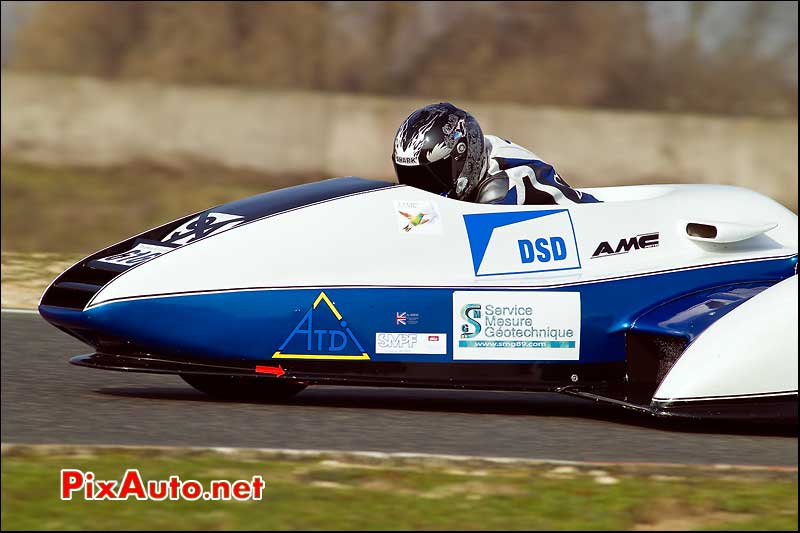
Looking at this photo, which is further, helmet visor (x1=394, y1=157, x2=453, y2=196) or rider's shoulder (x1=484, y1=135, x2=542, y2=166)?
rider's shoulder (x1=484, y1=135, x2=542, y2=166)

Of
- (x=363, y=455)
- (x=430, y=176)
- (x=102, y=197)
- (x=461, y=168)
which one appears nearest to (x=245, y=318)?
(x=363, y=455)

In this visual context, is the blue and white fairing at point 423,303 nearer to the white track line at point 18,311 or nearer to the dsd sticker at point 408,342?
the dsd sticker at point 408,342

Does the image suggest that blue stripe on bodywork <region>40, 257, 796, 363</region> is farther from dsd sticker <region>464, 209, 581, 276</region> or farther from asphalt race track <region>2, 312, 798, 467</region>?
asphalt race track <region>2, 312, 798, 467</region>

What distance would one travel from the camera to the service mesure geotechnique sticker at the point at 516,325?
5.23 m

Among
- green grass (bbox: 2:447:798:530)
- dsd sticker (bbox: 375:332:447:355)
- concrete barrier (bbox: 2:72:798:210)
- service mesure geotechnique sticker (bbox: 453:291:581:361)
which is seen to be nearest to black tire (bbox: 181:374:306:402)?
dsd sticker (bbox: 375:332:447:355)

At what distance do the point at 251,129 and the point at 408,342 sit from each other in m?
7.07

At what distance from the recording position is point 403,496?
3.98 metres

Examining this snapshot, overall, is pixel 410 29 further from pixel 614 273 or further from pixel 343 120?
pixel 614 273

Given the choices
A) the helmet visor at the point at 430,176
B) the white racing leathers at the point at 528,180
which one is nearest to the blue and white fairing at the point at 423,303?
the white racing leathers at the point at 528,180

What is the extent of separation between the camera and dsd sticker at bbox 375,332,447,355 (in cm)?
516

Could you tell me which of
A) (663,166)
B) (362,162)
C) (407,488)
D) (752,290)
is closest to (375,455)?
(407,488)

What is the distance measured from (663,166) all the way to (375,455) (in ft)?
27.7

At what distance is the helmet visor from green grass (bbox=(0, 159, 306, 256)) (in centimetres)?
544

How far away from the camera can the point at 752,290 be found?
5.59 meters
